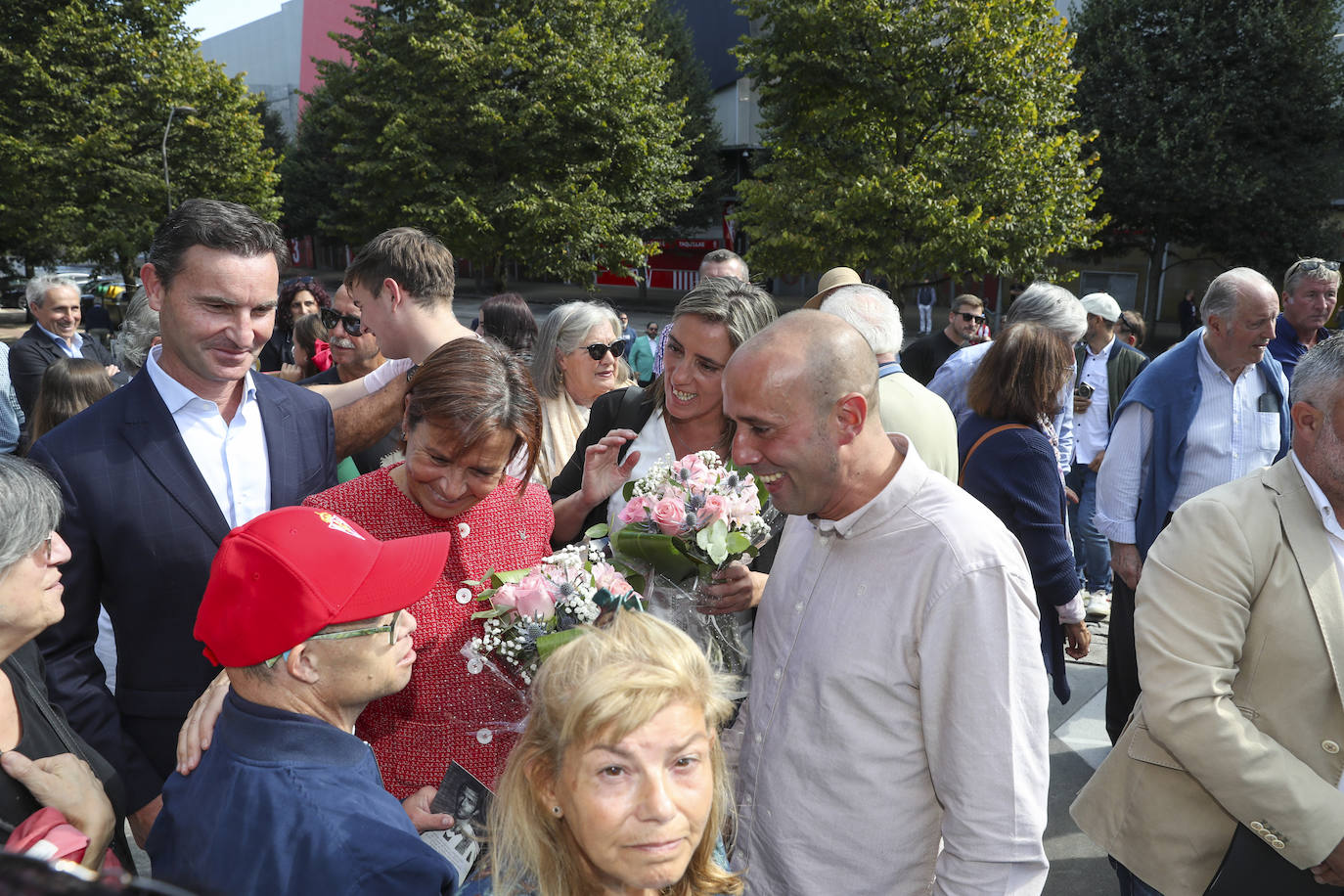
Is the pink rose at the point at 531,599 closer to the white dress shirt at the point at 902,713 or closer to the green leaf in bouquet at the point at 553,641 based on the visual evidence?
the green leaf in bouquet at the point at 553,641

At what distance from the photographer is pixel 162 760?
2.64 metres

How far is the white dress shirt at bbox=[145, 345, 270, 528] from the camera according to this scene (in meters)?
2.73

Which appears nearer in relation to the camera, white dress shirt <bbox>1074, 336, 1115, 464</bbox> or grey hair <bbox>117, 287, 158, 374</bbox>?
grey hair <bbox>117, 287, 158, 374</bbox>

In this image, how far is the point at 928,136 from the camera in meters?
22.4

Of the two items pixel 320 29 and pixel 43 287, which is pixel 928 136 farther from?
pixel 320 29

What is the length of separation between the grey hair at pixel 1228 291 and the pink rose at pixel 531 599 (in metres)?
4.00

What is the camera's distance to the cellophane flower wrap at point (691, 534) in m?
2.40

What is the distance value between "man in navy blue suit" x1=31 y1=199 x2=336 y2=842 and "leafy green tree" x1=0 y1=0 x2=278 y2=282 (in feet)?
92.7

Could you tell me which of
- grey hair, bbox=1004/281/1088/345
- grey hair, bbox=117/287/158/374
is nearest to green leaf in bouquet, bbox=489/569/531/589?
grey hair, bbox=1004/281/1088/345

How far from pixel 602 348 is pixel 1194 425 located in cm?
313

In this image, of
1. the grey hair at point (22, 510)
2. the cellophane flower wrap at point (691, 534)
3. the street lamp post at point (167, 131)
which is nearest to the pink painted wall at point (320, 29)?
the street lamp post at point (167, 131)

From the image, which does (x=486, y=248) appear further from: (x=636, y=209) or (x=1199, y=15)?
(x=1199, y=15)

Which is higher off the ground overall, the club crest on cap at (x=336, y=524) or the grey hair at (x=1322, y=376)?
the grey hair at (x=1322, y=376)

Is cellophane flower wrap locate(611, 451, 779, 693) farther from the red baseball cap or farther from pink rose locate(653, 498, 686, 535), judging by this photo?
the red baseball cap
